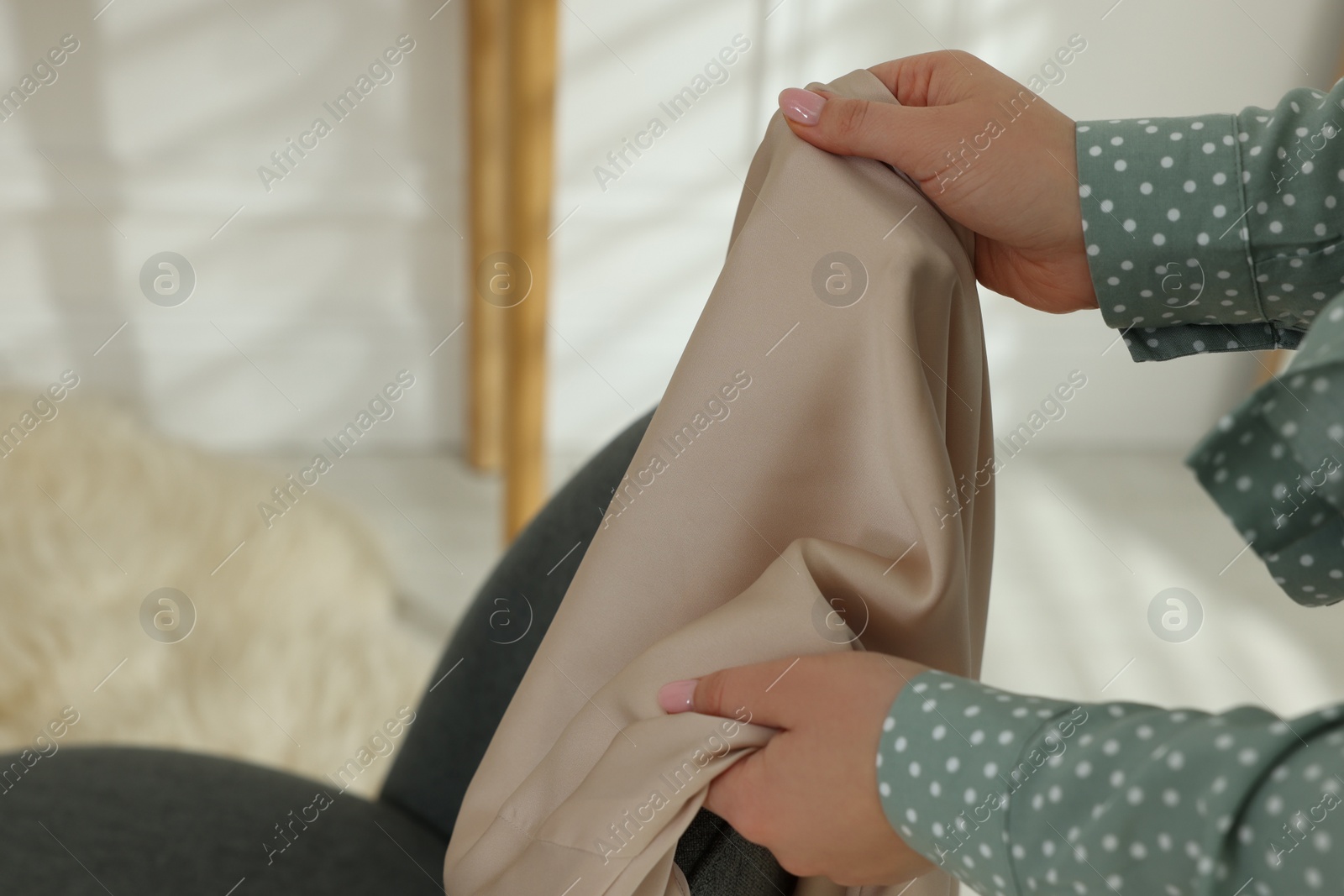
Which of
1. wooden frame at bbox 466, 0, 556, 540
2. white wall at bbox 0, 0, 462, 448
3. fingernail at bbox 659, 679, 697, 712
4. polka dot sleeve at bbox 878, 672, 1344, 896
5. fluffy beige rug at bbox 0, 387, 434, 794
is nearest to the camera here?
polka dot sleeve at bbox 878, 672, 1344, 896

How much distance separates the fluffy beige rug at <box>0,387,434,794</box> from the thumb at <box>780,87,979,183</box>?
854 mm

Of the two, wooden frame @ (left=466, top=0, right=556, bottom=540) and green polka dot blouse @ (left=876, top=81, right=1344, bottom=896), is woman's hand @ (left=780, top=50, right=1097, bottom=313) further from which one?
wooden frame @ (left=466, top=0, right=556, bottom=540)

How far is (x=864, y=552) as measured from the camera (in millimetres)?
467

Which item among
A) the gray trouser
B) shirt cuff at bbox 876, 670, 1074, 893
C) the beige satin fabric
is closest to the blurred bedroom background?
the gray trouser

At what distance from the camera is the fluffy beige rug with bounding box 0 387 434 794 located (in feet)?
3.96

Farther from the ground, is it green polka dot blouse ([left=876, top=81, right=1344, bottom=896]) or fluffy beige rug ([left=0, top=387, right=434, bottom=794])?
green polka dot blouse ([left=876, top=81, right=1344, bottom=896])

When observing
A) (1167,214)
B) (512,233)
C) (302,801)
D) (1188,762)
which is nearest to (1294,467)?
(1188,762)

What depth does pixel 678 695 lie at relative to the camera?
1.44ft

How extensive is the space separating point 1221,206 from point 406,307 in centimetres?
151

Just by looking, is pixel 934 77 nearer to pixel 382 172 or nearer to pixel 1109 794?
pixel 1109 794

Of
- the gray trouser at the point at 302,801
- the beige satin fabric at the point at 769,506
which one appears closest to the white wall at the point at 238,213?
the gray trouser at the point at 302,801

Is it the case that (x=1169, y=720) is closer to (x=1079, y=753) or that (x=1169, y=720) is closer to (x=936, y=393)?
(x=1079, y=753)

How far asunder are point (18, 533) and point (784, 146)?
4.40 ft

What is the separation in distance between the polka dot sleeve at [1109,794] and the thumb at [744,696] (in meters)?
0.04
